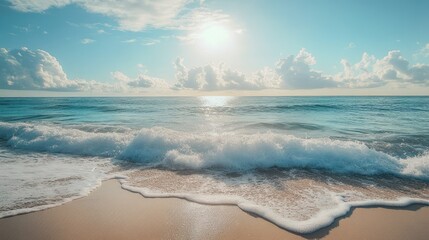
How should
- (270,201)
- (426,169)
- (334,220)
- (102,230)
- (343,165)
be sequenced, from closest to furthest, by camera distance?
(102,230) → (334,220) → (270,201) → (426,169) → (343,165)

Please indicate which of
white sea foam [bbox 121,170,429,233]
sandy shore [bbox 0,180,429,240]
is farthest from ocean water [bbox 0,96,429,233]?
sandy shore [bbox 0,180,429,240]

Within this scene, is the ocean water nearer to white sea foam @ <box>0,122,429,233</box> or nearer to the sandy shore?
white sea foam @ <box>0,122,429,233</box>

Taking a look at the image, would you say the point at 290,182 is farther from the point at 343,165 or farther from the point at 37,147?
the point at 37,147

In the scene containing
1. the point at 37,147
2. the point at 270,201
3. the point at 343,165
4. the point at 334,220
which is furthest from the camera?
the point at 37,147

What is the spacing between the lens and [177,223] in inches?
194

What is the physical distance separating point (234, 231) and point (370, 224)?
2476 millimetres

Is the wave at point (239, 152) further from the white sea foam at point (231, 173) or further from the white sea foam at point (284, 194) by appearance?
the white sea foam at point (284, 194)

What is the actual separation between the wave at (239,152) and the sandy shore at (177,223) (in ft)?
10.2

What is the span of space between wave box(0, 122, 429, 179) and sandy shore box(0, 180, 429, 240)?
3.10m

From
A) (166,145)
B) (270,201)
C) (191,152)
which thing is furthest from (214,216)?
(166,145)

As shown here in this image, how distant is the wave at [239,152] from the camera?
875 cm

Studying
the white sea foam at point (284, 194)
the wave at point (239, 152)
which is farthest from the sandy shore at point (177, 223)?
the wave at point (239, 152)

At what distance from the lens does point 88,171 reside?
849 centimetres

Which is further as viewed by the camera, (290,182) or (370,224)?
(290,182)
